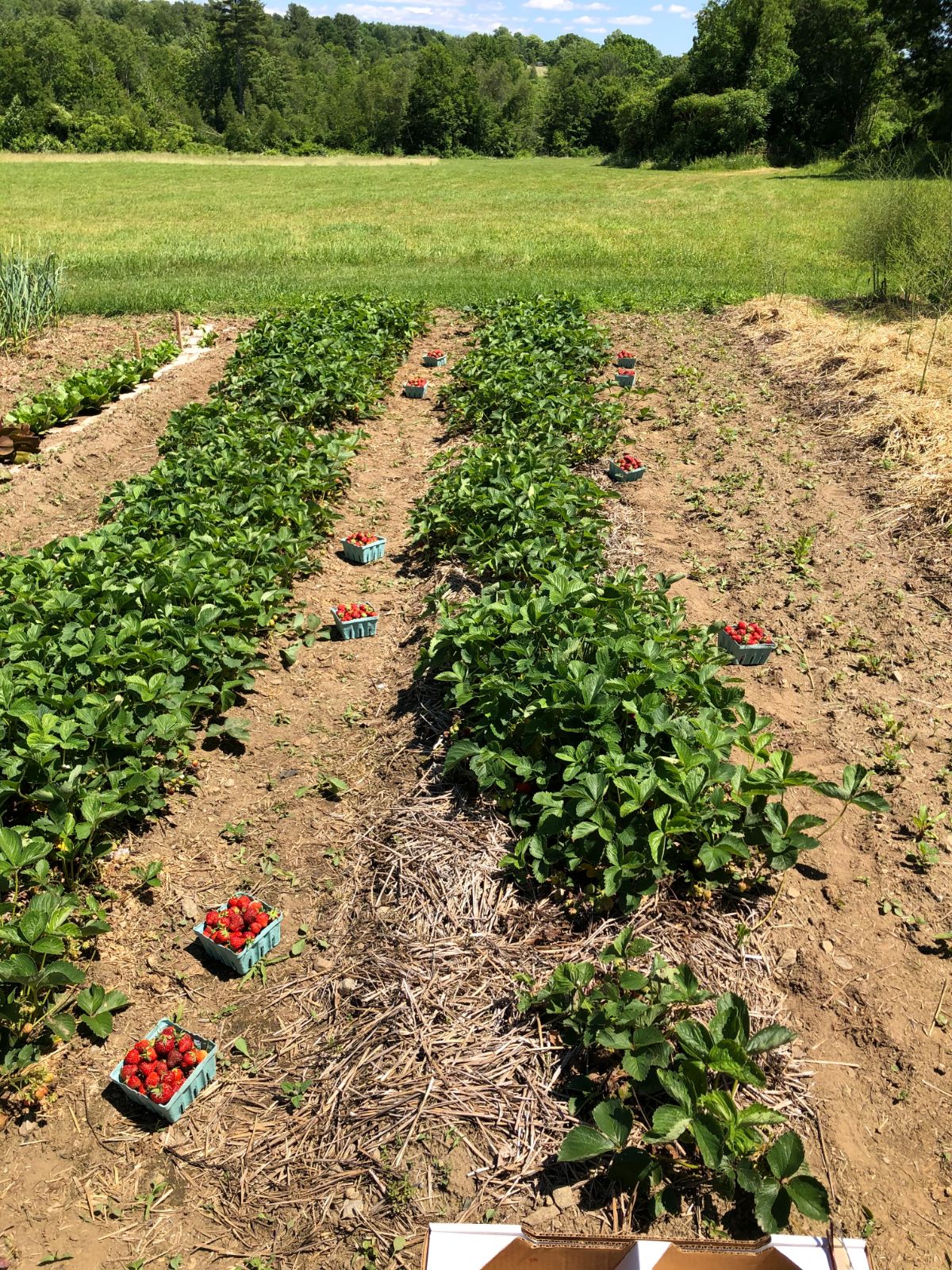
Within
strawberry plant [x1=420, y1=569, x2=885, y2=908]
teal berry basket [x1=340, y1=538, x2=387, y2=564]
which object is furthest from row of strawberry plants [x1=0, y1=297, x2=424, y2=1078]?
strawberry plant [x1=420, y1=569, x2=885, y2=908]

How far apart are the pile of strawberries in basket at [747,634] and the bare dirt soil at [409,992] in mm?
190

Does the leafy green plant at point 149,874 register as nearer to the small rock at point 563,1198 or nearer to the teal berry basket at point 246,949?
the teal berry basket at point 246,949

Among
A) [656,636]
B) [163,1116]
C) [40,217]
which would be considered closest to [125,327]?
[656,636]

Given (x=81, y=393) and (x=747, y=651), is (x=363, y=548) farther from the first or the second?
(x=81, y=393)

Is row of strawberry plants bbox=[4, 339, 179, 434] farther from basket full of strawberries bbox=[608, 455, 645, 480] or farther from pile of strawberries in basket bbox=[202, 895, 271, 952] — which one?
pile of strawberries in basket bbox=[202, 895, 271, 952]

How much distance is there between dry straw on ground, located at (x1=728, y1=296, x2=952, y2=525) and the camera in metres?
7.50

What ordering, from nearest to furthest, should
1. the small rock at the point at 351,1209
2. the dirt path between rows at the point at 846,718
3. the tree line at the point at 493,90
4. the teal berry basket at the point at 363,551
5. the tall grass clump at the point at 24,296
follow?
the small rock at the point at 351,1209 → the dirt path between rows at the point at 846,718 → the teal berry basket at the point at 363,551 → the tall grass clump at the point at 24,296 → the tree line at the point at 493,90

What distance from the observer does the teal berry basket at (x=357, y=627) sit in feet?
18.9

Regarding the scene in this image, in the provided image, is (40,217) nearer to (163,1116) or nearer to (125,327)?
(125,327)

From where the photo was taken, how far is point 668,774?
11.3ft

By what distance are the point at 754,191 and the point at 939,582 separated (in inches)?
1218

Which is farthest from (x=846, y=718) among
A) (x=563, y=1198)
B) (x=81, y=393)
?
(x=81, y=393)

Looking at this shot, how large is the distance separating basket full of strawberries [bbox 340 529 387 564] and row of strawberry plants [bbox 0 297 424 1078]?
299 mm

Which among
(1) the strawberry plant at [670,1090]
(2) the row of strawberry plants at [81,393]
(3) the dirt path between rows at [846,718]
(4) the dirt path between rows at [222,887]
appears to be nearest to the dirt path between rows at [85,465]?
(2) the row of strawberry plants at [81,393]
